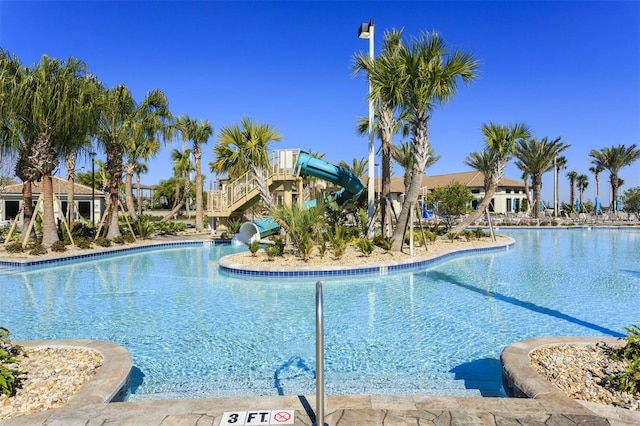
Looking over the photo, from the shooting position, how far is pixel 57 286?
34.7 feet

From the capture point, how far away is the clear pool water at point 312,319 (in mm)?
5051

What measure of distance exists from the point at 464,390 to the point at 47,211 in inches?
636

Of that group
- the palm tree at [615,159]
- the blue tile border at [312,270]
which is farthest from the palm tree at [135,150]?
the palm tree at [615,159]

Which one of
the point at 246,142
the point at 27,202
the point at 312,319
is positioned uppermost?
the point at 246,142

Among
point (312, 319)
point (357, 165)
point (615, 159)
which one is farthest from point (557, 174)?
point (312, 319)

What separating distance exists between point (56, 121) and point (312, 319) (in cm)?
1296

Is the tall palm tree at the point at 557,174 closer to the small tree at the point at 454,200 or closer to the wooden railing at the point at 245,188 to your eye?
the small tree at the point at 454,200

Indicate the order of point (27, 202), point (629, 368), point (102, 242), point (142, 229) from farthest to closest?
point (142, 229) < point (102, 242) < point (27, 202) < point (629, 368)

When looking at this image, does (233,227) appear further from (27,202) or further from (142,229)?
(27,202)

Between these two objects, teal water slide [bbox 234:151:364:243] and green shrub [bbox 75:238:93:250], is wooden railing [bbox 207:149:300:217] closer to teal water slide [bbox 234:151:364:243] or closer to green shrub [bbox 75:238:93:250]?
teal water slide [bbox 234:151:364:243]

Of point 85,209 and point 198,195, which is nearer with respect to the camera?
point 198,195

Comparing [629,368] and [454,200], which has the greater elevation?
[454,200]

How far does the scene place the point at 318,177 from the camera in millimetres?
18047

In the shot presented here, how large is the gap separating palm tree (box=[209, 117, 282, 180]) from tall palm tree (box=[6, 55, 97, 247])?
575 centimetres
